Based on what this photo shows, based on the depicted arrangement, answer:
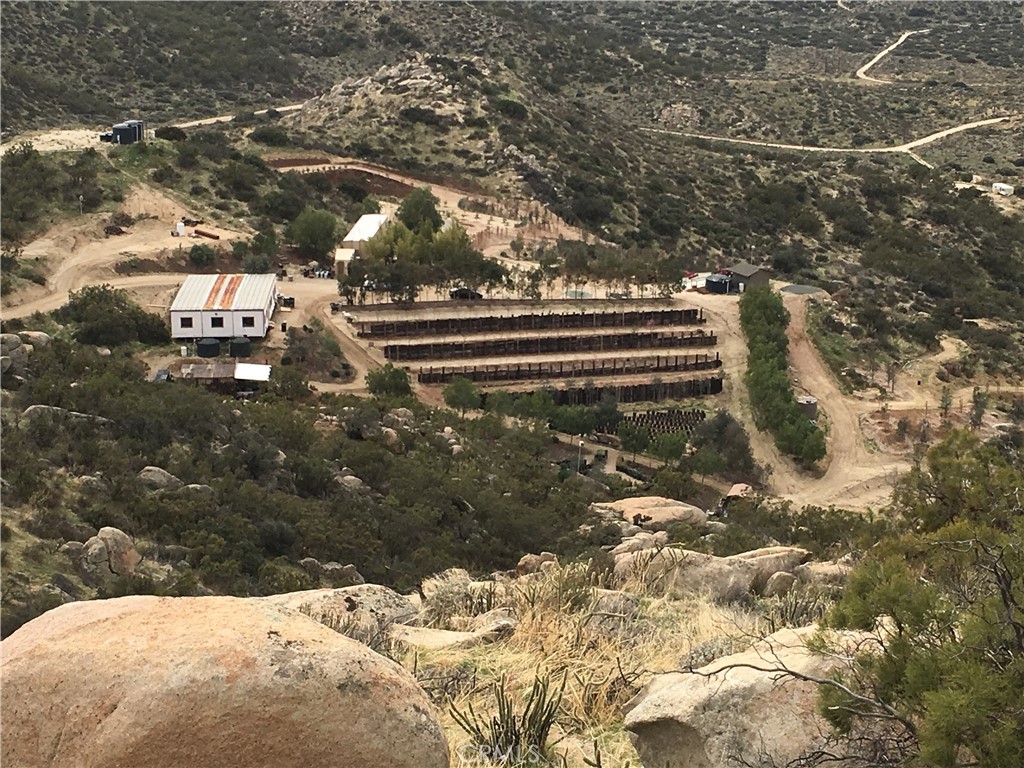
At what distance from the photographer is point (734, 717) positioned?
300 inches

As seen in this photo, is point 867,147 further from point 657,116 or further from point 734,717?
point 734,717

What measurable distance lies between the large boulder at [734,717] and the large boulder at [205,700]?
1.93m

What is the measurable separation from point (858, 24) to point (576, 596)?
6033 inches

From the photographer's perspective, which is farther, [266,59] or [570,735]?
[266,59]

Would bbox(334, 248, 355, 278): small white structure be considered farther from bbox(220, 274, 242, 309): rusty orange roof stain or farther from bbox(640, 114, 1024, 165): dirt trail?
bbox(640, 114, 1024, 165): dirt trail

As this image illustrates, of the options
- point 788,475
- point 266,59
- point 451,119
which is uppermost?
point 266,59

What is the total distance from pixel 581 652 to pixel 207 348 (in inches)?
1396

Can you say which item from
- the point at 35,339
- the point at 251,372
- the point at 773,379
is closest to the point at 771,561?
the point at 35,339

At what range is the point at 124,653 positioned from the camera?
6.42 metres

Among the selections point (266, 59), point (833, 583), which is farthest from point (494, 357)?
point (266, 59)

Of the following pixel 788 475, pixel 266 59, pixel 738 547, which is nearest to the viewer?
pixel 738 547

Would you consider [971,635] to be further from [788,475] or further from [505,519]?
[788,475]

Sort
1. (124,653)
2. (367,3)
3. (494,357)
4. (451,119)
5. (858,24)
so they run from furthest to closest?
(858,24), (367,3), (451,119), (494,357), (124,653)

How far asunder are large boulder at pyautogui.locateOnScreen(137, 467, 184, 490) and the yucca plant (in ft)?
57.2
